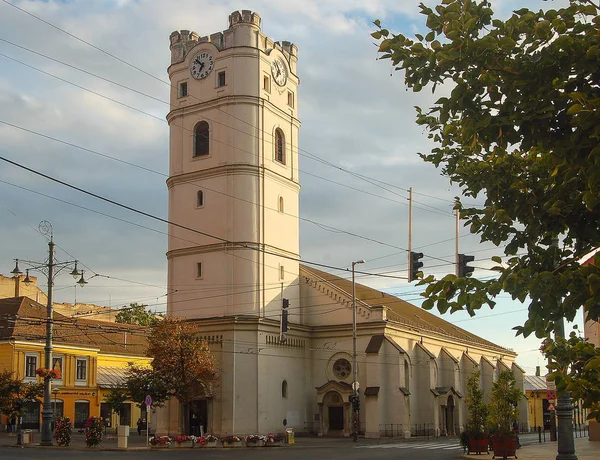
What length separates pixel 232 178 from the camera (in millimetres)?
50312

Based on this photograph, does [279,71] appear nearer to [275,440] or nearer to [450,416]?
[275,440]

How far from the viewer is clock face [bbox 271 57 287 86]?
53594 millimetres

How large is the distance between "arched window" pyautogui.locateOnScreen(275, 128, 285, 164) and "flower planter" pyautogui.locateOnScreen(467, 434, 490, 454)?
25.4m

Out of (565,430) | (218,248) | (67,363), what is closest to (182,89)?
(218,248)

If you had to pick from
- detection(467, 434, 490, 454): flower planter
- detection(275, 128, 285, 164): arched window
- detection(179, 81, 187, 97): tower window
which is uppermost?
detection(179, 81, 187, 97): tower window

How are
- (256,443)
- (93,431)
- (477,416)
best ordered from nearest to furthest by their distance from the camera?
(477,416), (93,431), (256,443)

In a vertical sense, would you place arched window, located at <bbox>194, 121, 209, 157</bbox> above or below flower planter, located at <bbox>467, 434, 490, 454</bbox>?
above

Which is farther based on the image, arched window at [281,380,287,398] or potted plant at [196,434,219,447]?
arched window at [281,380,287,398]

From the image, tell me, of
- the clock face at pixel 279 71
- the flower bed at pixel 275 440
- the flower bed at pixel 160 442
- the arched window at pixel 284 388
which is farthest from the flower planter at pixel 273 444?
the clock face at pixel 279 71

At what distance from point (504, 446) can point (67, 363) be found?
4375 centimetres

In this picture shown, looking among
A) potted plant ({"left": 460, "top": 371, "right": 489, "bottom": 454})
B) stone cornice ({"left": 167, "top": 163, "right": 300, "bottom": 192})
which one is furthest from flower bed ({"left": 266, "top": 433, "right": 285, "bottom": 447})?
stone cornice ({"left": 167, "top": 163, "right": 300, "bottom": 192})

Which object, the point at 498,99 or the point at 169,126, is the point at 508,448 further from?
the point at 169,126

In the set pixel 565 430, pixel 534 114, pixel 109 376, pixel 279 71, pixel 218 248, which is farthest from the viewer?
pixel 109 376

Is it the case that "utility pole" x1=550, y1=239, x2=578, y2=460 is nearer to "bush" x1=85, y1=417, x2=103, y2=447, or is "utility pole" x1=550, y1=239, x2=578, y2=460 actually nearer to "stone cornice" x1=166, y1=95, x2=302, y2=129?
"bush" x1=85, y1=417, x2=103, y2=447
